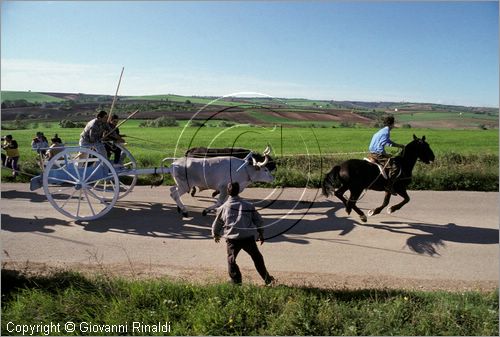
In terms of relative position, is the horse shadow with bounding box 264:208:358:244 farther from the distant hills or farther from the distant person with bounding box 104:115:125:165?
the distant person with bounding box 104:115:125:165

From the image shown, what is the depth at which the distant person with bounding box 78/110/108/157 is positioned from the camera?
10070mm

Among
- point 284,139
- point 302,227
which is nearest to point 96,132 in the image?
point 302,227

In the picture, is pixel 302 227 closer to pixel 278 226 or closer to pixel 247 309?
pixel 278 226

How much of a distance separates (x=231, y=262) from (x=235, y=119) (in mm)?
4371

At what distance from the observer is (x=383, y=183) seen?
387 inches

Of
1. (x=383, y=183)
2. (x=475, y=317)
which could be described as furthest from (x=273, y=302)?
(x=383, y=183)

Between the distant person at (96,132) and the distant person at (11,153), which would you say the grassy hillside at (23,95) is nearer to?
the distant person at (11,153)

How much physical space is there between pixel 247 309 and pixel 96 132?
6591 millimetres

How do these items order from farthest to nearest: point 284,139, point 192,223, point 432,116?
point 284,139 < point 432,116 < point 192,223
